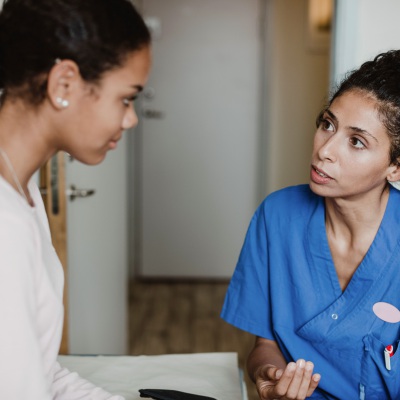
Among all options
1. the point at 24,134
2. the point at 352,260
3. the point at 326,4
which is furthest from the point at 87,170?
the point at 326,4

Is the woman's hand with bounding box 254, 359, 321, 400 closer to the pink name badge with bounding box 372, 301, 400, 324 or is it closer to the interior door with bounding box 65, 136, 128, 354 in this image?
the pink name badge with bounding box 372, 301, 400, 324

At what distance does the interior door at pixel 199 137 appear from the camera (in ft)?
12.3

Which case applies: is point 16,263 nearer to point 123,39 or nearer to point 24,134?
point 24,134

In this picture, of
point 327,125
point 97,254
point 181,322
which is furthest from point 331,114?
point 181,322

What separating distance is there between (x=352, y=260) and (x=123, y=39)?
77 cm

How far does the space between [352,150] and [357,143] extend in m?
0.02

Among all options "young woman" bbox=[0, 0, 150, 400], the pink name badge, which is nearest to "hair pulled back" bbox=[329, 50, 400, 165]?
the pink name badge

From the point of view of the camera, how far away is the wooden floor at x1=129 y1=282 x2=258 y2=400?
9.64 ft

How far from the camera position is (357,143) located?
50.1 inches

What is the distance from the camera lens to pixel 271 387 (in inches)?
47.0

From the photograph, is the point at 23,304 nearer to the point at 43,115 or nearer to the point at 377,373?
the point at 43,115

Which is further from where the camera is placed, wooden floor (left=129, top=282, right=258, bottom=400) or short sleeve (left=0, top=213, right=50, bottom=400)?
wooden floor (left=129, top=282, right=258, bottom=400)

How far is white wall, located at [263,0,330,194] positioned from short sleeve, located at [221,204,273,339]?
2.40 m

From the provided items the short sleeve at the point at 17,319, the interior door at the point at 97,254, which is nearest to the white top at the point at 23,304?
the short sleeve at the point at 17,319
